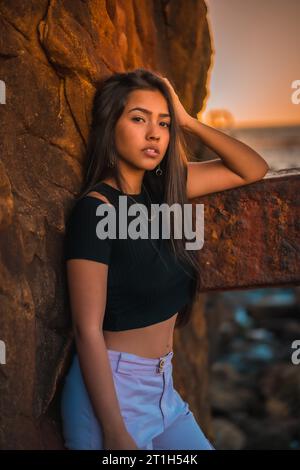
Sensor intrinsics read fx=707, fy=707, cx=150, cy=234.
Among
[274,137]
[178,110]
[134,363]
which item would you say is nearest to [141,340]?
[134,363]

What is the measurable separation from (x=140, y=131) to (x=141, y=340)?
0.68 m

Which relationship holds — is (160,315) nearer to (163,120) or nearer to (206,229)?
(206,229)

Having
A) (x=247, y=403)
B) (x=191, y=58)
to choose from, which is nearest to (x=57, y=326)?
(x=191, y=58)

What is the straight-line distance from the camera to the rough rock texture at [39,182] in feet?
6.71

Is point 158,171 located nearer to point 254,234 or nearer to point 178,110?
point 178,110

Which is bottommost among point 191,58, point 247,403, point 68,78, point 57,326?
point 247,403

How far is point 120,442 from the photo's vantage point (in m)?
2.05

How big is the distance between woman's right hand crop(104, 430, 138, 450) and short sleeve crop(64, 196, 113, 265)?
0.51 meters

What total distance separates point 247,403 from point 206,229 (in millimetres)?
4919

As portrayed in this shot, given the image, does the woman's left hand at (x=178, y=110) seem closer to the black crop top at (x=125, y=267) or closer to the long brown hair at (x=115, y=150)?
the long brown hair at (x=115, y=150)

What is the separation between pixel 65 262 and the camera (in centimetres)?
226

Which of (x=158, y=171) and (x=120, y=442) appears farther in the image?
(x=158, y=171)

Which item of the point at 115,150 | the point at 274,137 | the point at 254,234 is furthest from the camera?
the point at 274,137

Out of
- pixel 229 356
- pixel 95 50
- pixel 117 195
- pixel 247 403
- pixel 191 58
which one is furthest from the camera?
pixel 229 356
